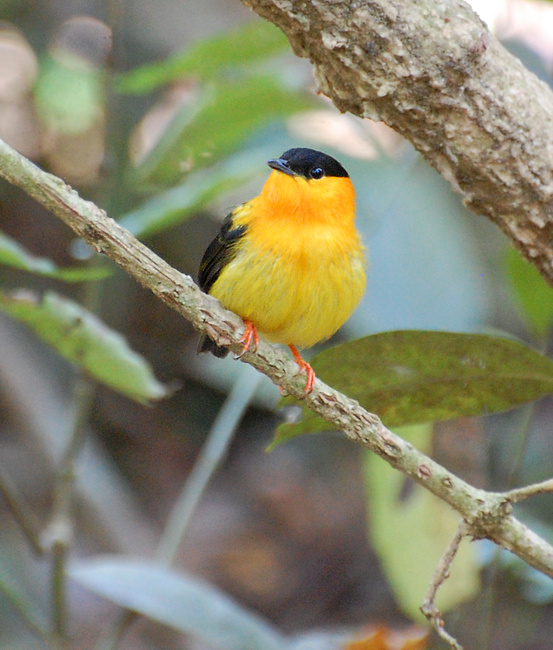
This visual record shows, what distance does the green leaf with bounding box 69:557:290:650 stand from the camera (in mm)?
2664

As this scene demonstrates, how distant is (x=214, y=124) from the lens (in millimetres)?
3527

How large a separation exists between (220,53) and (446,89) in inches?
57.1

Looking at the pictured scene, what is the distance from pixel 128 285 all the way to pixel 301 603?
2423 mm

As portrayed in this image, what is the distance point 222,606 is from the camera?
2820 millimetres

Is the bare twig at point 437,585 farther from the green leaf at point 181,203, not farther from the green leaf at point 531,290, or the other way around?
the green leaf at point 181,203

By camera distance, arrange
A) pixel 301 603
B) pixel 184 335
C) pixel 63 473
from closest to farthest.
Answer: pixel 63 473 < pixel 301 603 < pixel 184 335

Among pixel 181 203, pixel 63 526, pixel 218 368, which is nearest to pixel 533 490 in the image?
pixel 181 203

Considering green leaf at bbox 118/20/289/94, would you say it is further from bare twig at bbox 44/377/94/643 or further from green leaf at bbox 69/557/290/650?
green leaf at bbox 69/557/290/650

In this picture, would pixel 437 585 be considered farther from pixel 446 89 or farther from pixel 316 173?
pixel 316 173

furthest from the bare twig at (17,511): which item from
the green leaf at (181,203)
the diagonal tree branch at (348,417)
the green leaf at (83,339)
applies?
the diagonal tree branch at (348,417)

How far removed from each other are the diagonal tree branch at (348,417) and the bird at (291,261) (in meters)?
0.49

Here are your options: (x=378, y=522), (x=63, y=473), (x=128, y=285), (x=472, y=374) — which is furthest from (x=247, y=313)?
(x=128, y=285)

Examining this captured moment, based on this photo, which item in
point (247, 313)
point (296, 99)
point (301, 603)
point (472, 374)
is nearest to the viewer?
point (472, 374)

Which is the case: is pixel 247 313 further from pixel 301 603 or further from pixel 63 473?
pixel 301 603
